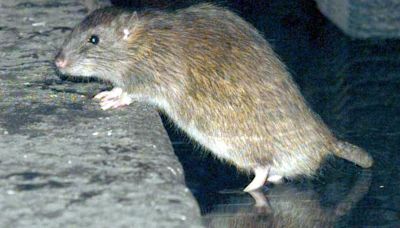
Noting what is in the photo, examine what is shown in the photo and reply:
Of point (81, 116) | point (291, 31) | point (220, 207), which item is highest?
point (81, 116)

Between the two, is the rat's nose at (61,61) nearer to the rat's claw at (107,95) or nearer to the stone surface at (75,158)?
the stone surface at (75,158)

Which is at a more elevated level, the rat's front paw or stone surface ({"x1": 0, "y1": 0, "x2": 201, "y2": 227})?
stone surface ({"x1": 0, "y1": 0, "x2": 201, "y2": 227})

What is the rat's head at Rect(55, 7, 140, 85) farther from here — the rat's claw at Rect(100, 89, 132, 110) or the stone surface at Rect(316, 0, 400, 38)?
the stone surface at Rect(316, 0, 400, 38)

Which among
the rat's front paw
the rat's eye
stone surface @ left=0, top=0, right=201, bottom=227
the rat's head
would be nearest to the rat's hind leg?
stone surface @ left=0, top=0, right=201, bottom=227

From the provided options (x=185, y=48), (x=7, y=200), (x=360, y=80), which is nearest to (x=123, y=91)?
(x=185, y=48)

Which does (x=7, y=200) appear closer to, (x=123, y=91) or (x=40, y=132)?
(x=40, y=132)

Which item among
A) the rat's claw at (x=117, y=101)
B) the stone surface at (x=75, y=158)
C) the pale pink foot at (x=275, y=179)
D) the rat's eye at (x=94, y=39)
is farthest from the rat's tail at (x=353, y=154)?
the rat's eye at (x=94, y=39)
